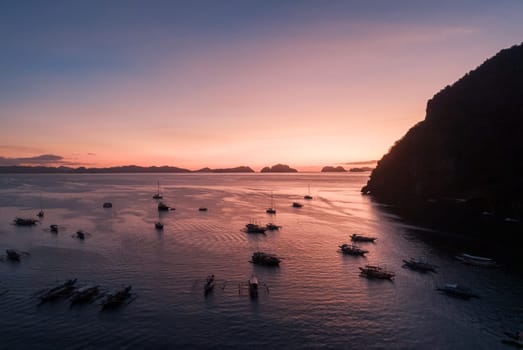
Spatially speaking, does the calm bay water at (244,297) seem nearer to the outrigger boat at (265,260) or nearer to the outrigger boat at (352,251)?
the outrigger boat at (265,260)

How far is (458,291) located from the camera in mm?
45781

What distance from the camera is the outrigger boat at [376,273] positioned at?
53.3 metres

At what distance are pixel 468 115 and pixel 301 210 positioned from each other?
315 feet

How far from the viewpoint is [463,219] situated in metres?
104

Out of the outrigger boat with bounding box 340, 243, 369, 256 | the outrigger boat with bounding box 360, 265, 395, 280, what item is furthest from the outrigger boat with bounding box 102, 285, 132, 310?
the outrigger boat with bounding box 340, 243, 369, 256

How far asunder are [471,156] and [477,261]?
101 m

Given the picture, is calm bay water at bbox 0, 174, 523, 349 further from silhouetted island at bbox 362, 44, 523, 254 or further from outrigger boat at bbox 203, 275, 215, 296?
silhouetted island at bbox 362, 44, 523, 254

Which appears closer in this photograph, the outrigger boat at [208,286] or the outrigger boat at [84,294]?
the outrigger boat at [84,294]

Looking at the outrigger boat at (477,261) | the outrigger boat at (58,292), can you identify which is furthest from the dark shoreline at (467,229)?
the outrigger boat at (58,292)

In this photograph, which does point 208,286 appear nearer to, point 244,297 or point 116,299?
point 244,297

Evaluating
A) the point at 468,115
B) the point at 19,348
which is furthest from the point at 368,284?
the point at 468,115

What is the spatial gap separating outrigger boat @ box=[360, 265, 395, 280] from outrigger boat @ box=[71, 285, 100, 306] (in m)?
43.6

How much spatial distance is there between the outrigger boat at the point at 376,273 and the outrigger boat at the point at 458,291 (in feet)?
27.0

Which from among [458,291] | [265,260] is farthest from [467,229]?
[265,260]
